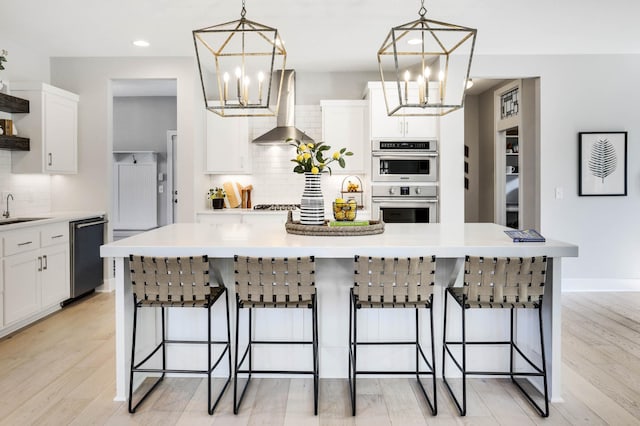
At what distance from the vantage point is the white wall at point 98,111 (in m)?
5.22

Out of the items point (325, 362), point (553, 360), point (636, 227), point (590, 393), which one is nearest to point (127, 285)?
point (325, 362)

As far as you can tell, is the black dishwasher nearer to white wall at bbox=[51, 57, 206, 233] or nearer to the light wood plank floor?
white wall at bbox=[51, 57, 206, 233]

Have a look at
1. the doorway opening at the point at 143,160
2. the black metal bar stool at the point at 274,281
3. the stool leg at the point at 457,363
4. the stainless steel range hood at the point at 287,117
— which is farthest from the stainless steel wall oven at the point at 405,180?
the doorway opening at the point at 143,160

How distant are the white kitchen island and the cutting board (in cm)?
266

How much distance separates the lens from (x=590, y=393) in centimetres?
272

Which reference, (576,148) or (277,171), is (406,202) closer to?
(277,171)

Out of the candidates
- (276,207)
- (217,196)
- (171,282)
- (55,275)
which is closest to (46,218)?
(55,275)

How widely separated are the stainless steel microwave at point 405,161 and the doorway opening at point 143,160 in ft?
14.7

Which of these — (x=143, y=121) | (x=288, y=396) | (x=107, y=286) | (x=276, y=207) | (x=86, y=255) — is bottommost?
(x=288, y=396)

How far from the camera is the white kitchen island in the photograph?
2.50 meters

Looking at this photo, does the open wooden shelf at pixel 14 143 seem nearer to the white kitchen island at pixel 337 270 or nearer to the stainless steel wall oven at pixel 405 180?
the white kitchen island at pixel 337 270

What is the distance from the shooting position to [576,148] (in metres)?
5.17

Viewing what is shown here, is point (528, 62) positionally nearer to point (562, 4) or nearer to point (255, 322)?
point (562, 4)

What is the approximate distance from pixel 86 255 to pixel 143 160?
376 centimetres
